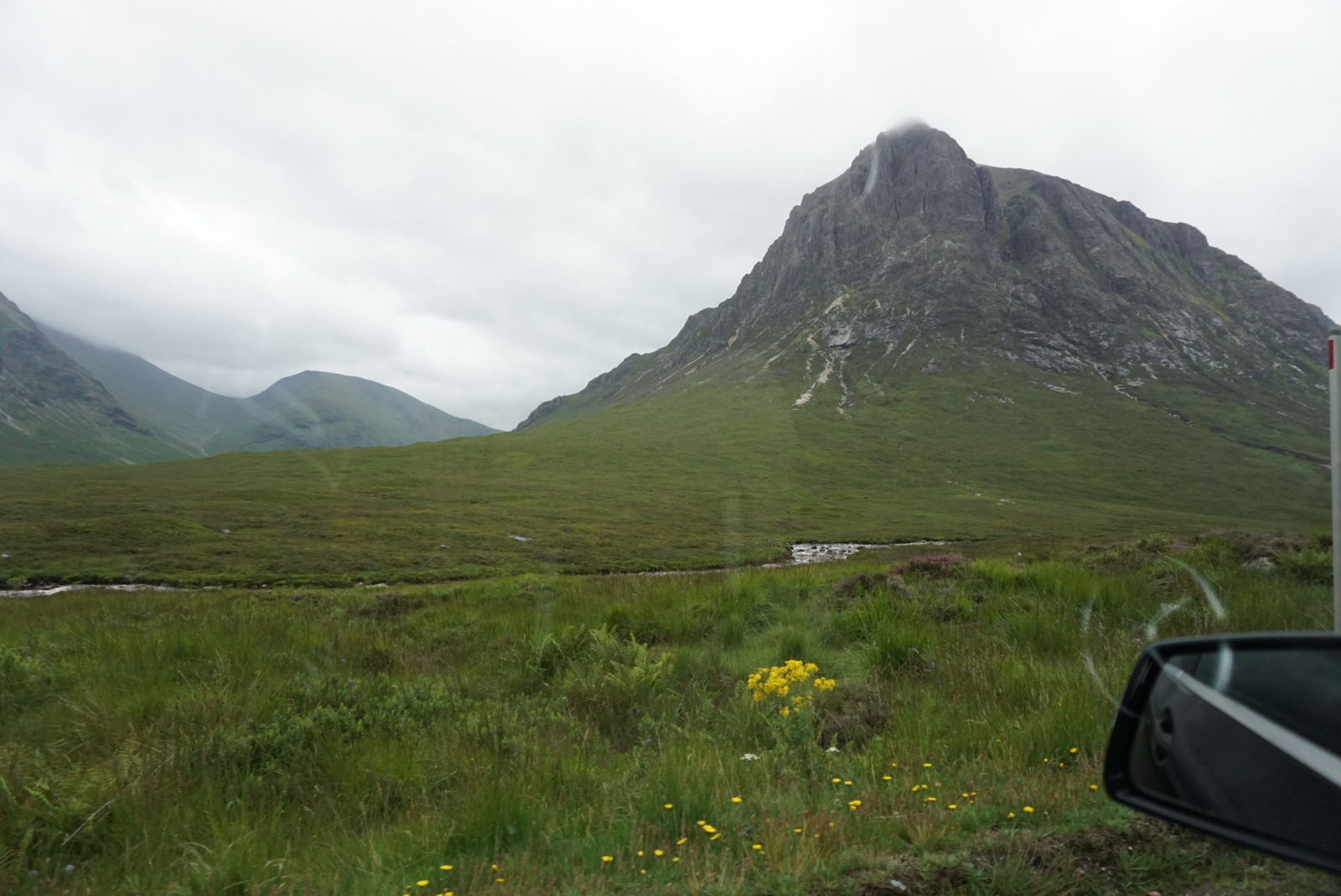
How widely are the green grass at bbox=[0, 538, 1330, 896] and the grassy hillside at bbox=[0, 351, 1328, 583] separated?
16.1 meters

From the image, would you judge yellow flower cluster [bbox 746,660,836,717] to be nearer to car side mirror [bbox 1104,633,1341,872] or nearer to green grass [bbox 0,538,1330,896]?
green grass [bbox 0,538,1330,896]

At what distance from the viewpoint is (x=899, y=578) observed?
11.2m

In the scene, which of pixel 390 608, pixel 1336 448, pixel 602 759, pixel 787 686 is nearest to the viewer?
pixel 1336 448

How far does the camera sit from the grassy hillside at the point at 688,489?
39281 mm

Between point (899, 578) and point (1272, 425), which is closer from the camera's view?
point (899, 578)

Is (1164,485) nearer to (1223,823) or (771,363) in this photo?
(771,363)

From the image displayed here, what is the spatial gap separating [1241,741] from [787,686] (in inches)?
138

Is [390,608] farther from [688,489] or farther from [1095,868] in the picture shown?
[688,489]

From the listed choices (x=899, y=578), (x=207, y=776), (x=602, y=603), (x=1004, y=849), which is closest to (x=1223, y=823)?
(x=1004, y=849)

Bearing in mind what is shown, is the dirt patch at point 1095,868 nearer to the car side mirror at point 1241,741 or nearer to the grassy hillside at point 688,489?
the car side mirror at point 1241,741

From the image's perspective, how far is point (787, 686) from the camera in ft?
17.6

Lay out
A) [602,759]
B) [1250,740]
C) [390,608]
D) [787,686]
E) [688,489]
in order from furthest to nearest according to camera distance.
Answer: [688,489] < [390,608] < [787,686] < [602,759] < [1250,740]

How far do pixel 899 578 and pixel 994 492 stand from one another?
95213 mm

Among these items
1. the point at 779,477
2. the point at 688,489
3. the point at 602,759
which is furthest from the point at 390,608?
the point at 779,477
